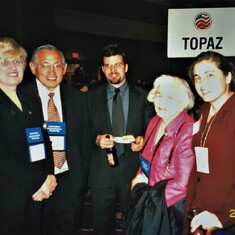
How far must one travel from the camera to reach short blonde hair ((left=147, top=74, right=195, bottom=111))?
2805 mm

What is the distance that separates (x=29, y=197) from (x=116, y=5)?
160 centimetres

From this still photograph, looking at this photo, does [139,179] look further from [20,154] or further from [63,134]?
[20,154]

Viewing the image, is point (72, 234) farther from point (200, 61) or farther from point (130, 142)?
point (200, 61)

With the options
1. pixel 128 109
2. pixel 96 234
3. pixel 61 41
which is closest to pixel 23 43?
pixel 61 41

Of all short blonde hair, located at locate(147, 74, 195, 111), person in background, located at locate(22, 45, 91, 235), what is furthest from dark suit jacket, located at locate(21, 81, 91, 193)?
short blonde hair, located at locate(147, 74, 195, 111)

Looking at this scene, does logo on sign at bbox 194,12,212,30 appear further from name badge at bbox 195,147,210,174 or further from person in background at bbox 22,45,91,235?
person in background at bbox 22,45,91,235

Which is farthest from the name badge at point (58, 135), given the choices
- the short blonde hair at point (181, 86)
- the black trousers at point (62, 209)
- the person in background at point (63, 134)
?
the short blonde hair at point (181, 86)

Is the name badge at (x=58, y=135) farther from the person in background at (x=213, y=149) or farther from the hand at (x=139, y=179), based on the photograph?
the person in background at (x=213, y=149)

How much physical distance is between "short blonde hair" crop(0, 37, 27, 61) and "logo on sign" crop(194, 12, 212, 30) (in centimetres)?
135

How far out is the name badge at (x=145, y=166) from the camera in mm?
2883

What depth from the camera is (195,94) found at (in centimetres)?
278

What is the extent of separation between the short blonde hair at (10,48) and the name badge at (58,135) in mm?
576

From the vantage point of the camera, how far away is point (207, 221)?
273 centimetres

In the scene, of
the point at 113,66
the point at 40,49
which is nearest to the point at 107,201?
the point at 113,66
